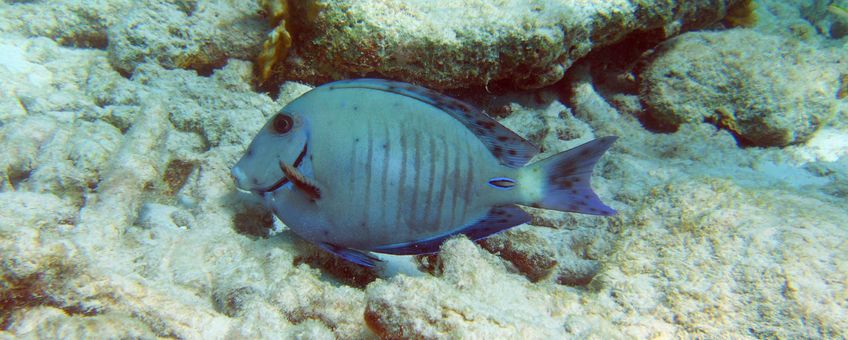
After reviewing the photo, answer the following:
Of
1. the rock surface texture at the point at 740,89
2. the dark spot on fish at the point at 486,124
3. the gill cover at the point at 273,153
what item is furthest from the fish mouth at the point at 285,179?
the rock surface texture at the point at 740,89

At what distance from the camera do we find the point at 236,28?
10.4 ft

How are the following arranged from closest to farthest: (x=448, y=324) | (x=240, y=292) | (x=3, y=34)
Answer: (x=448, y=324), (x=240, y=292), (x=3, y=34)

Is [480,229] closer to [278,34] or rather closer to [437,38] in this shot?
[437,38]

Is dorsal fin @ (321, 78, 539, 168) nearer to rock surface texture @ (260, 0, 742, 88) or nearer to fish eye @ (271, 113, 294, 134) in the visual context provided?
fish eye @ (271, 113, 294, 134)

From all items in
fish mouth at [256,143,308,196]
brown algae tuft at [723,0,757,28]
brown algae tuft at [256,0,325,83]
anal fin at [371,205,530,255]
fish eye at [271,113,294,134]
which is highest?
brown algae tuft at [723,0,757,28]

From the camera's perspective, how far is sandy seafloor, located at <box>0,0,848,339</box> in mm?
1422

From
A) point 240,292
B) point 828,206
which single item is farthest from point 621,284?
point 240,292

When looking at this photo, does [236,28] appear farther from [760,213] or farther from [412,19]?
[760,213]

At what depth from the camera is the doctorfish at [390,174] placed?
1770 mm

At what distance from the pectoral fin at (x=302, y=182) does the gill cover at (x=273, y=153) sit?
0.22 feet

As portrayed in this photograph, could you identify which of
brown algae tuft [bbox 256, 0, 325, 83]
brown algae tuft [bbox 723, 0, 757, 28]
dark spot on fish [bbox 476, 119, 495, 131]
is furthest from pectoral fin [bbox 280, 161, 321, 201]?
brown algae tuft [bbox 723, 0, 757, 28]

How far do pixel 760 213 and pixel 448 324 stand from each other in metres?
1.54

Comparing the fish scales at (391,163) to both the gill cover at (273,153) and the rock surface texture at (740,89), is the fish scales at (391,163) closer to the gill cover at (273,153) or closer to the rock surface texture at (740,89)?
the gill cover at (273,153)

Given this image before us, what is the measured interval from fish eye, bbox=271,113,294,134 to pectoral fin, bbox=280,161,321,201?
0.19 m
